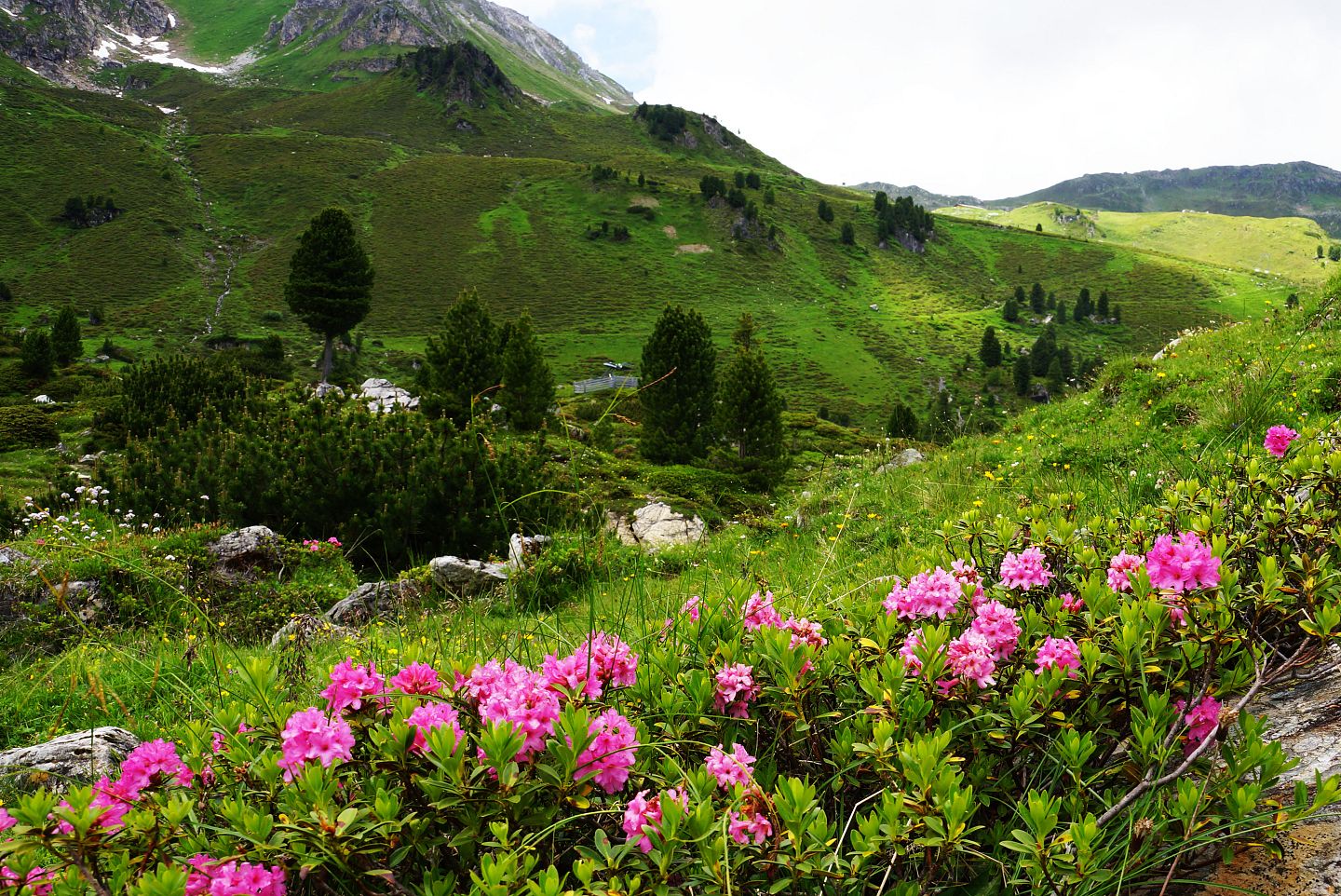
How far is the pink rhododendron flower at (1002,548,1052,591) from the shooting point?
2.41m

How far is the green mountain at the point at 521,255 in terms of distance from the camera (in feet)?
297

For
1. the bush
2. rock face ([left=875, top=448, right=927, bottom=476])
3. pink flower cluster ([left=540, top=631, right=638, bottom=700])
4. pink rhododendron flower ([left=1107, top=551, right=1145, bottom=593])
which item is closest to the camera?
pink flower cluster ([left=540, top=631, right=638, bottom=700])

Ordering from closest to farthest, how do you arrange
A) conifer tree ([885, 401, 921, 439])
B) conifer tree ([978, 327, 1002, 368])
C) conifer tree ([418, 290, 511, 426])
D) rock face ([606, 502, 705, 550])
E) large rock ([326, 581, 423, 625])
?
1. large rock ([326, 581, 423, 625])
2. rock face ([606, 502, 705, 550])
3. conifer tree ([418, 290, 511, 426])
4. conifer tree ([885, 401, 921, 439])
5. conifer tree ([978, 327, 1002, 368])

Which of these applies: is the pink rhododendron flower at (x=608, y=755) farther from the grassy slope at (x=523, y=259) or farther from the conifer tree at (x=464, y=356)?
the grassy slope at (x=523, y=259)

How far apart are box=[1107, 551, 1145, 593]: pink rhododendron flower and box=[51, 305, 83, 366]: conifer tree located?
179ft

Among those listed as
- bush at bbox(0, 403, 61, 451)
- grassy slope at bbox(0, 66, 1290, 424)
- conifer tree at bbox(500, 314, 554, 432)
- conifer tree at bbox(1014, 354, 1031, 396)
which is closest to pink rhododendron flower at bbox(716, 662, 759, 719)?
conifer tree at bbox(500, 314, 554, 432)

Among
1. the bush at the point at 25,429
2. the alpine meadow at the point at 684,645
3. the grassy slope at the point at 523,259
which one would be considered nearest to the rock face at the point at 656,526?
the alpine meadow at the point at 684,645

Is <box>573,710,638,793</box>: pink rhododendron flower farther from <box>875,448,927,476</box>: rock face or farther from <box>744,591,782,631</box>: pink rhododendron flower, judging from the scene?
<box>875,448,927,476</box>: rock face

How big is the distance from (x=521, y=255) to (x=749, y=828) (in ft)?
404

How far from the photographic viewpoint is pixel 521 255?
11631 centimetres

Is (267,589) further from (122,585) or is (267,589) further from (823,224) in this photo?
(823,224)

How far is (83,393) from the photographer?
1350 inches

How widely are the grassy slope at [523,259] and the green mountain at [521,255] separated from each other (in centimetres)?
53

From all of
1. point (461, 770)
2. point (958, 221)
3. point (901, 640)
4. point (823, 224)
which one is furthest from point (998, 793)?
point (958, 221)
